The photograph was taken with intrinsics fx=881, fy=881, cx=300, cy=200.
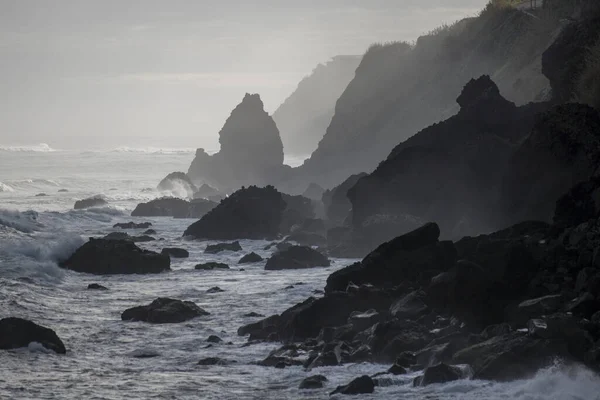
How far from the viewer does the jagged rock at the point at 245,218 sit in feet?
174

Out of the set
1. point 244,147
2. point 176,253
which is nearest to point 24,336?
point 176,253

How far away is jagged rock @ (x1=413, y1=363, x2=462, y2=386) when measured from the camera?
16422mm

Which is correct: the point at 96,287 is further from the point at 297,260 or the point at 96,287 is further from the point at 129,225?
the point at 129,225

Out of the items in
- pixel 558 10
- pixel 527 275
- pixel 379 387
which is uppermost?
pixel 558 10

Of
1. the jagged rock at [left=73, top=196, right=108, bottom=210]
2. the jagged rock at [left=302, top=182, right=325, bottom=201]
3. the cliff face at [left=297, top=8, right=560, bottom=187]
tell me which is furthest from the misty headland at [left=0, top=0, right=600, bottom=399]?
the jagged rock at [left=302, top=182, right=325, bottom=201]

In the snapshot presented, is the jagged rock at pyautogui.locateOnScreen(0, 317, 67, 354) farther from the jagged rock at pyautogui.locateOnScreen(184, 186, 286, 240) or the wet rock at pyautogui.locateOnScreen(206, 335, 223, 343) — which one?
the jagged rock at pyautogui.locateOnScreen(184, 186, 286, 240)

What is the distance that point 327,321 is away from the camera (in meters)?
22.2

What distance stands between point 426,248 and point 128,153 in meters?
171

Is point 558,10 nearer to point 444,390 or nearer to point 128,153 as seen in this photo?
point 444,390

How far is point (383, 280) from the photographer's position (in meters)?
24.8

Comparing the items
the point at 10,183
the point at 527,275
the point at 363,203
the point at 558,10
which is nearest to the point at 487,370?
the point at 527,275

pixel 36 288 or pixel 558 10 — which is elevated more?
pixel 558 10

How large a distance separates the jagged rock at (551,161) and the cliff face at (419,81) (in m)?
21.0

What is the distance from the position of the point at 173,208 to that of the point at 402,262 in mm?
51047
